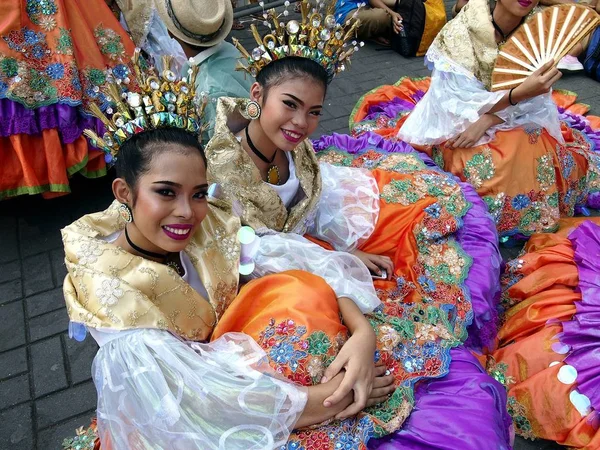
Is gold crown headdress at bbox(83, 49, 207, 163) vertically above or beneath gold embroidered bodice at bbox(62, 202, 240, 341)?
above

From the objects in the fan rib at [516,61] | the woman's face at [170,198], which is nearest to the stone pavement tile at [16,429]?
the woman's face at [170,198]

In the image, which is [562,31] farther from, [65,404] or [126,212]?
[65,404]

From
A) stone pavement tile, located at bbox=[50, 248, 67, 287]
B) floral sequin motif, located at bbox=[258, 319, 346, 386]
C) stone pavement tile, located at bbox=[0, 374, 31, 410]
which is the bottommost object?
stone pavement tile, located at bbox=[0, 374, 31, 410]

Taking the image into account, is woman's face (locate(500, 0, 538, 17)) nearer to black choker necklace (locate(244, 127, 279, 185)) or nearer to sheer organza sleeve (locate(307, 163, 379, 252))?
sheer organza sleeve (locate(307, 163, 379, 252))

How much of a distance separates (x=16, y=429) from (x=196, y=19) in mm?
2325

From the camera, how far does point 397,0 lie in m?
5.98

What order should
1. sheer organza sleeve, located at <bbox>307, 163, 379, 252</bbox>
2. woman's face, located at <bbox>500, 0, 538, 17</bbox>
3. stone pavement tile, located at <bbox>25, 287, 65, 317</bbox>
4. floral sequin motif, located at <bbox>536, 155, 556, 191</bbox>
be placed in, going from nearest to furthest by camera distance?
sheer organza sleeve, located at <bbox>307, 163, 379, 252</bbox>, stone pavement tile, located at <bbox>25, 287, 65, 317</bbox>, woman's face, located at <bbox>500, 0, 538, 17</bbox>, floral sequin motif, located at <bbox>536, 155, 556, 191</bbox>

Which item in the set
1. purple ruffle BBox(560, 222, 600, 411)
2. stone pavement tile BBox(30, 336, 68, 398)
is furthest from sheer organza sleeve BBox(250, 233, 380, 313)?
stone pavement tile BBox(30, 336, 68, 398)

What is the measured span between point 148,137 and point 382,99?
305cm

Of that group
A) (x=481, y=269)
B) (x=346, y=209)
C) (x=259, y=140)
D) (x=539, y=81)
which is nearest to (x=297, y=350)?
(x=259, y=140)

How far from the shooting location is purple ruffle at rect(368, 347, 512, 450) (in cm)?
154

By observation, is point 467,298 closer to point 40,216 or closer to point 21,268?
point 21,268

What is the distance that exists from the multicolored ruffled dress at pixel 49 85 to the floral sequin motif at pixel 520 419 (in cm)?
275

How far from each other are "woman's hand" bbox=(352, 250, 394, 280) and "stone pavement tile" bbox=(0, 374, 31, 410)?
171 cm
